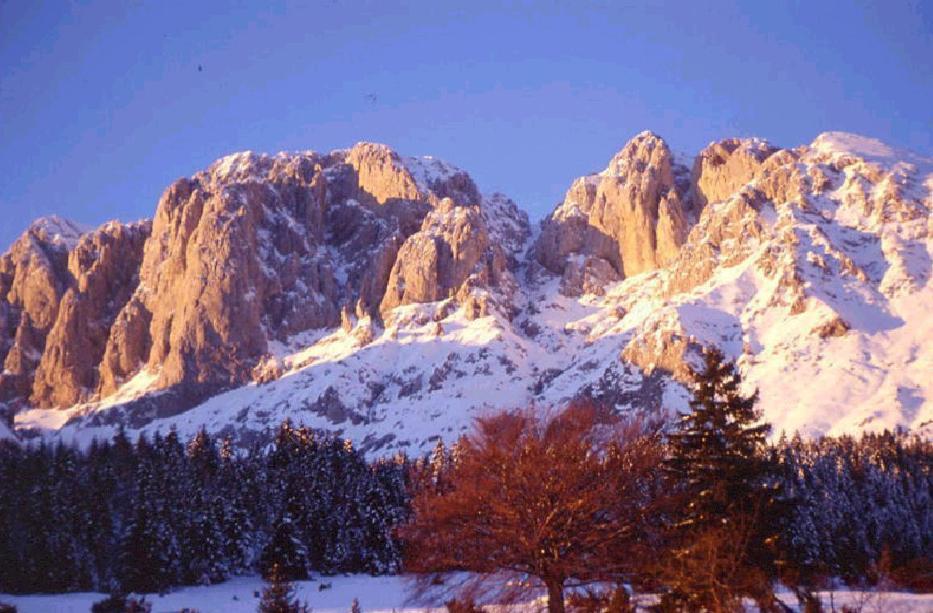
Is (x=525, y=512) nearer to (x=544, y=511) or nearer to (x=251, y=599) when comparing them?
(x=544, y=511)

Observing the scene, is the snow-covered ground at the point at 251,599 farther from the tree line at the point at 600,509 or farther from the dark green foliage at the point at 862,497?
the dark green foliage at the point at 862,497

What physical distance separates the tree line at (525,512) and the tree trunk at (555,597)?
5 cm

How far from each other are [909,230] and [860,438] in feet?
288

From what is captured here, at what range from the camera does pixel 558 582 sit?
21922 mm

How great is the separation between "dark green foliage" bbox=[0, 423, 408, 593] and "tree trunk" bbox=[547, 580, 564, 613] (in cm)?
3267

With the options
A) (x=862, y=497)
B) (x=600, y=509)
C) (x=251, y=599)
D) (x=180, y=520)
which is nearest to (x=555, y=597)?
(x=600, y=509)

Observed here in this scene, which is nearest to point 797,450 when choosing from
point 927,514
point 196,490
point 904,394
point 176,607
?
point 927,514

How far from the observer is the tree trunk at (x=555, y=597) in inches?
851

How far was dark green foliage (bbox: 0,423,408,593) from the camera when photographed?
51406 millimetres

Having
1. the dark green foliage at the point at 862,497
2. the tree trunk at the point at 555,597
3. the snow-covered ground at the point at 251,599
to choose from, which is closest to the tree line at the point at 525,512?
the tree trunk at the point at 555,597

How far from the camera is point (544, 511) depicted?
2223cm

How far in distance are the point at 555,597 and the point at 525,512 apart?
2.30m

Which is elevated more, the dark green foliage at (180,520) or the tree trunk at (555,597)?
the dark green foliage at (180,520)

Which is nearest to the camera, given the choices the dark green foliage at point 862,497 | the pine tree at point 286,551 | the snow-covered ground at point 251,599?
the snow-covered ground at point 251,599
